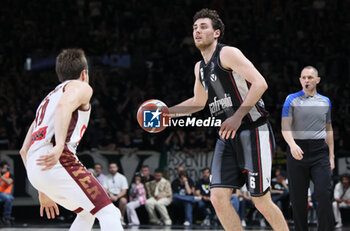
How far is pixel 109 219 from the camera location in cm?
425

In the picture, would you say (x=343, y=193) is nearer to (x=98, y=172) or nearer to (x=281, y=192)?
(x=281, y=192)

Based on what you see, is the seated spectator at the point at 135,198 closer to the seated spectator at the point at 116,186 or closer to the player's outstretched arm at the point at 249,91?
the seated spectator at the point at 116,186

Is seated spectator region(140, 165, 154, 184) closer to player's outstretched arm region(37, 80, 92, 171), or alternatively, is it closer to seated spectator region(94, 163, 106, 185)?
seated spectator region(94, 163, 106, 185)

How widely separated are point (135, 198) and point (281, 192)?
3.09 m

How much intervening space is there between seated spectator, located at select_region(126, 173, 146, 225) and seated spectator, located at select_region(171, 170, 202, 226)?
672mm

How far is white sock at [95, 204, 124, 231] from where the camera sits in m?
4.23

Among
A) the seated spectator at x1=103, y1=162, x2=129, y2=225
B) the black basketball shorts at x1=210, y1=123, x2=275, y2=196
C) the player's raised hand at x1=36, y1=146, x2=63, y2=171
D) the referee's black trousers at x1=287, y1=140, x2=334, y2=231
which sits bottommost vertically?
the seated spectator at x1=103, y1=162, x2=129, y2=225

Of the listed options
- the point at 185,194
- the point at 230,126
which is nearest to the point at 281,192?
the point at 185,194

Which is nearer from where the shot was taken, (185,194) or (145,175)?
(185,194)

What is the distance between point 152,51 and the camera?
56.1 feet

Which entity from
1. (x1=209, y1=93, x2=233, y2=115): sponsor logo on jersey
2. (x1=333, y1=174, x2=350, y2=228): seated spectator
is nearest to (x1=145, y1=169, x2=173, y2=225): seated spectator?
(x1=333, y1=174, x2=350, y2=228): seated spectator

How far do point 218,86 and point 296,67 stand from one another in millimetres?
11192

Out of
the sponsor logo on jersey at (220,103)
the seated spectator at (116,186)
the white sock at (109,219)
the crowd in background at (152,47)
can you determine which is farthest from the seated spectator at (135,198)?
the white sock at (109,219)

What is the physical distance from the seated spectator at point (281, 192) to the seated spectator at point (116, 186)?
3134 millimetres
